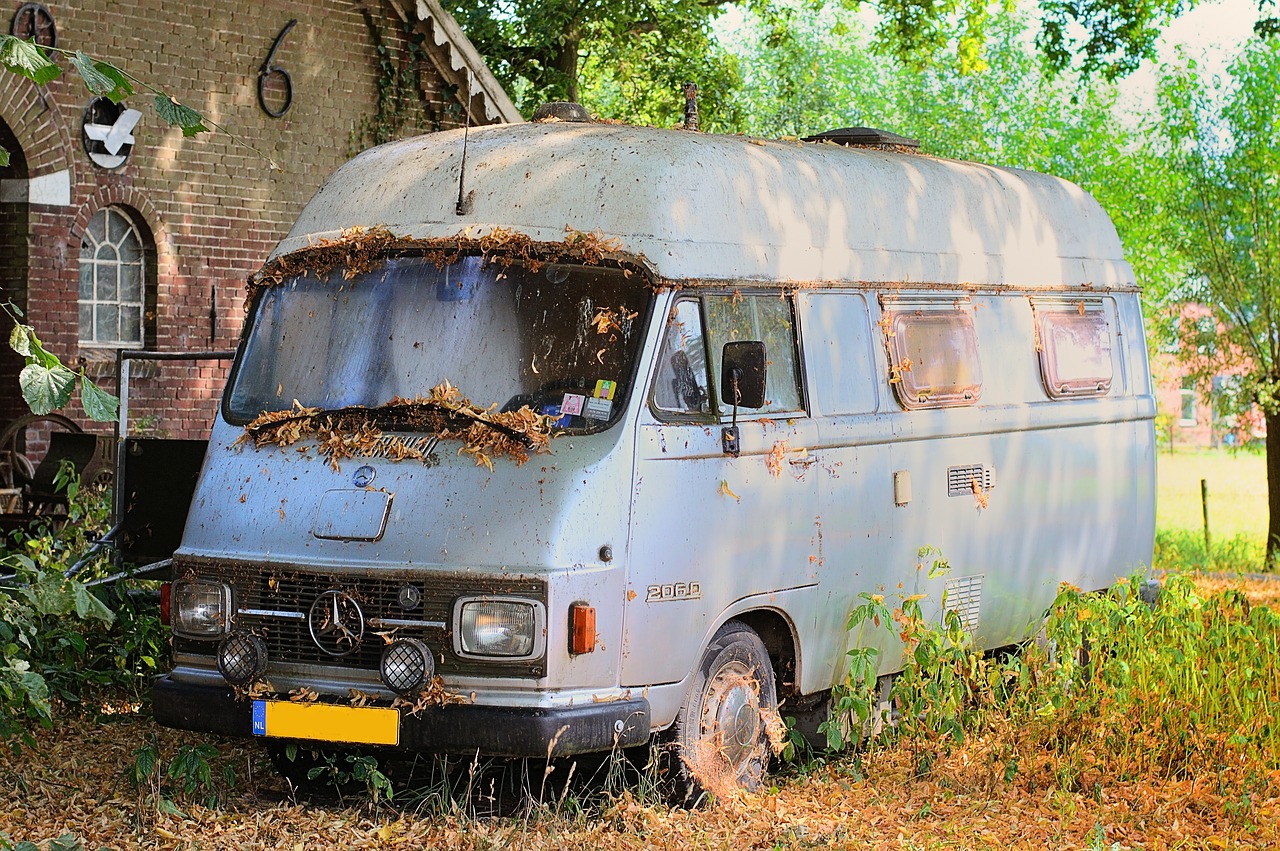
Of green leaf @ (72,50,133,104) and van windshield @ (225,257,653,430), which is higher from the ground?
green leaf @ (72,50,133,104)

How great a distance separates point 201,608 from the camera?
7.05 metres

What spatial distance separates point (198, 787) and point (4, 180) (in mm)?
9147

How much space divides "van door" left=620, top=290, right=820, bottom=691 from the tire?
0.61 ft

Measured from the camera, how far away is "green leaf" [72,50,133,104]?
5.90 metres

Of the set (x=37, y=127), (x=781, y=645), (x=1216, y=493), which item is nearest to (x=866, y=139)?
(x=781, y=645)

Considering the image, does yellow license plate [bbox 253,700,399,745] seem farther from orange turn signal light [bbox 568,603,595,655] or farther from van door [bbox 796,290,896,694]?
van door [bbox 796,290,896,694]

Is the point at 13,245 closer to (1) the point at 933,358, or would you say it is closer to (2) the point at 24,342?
(1) the point at 933,358

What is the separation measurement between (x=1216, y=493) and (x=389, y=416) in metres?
36.9

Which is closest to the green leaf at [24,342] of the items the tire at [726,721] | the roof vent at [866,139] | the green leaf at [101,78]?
the green leaf at [101,78]

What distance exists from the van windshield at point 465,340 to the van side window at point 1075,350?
11.8ft

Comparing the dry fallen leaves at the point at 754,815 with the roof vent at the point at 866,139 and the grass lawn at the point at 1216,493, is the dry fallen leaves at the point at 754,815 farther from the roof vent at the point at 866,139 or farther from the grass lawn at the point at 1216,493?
the grass lawn at the point at 1216,493

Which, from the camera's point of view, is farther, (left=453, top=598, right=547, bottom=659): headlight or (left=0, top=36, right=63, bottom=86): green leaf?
(left=453, top=598, right=547, bottom=659): headlight

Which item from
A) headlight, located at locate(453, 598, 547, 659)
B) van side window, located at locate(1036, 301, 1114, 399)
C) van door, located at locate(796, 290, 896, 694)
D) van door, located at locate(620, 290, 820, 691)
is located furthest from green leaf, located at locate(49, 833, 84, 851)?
van side window, located at locate(1036, 301, 1114, 399)

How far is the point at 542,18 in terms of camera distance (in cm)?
2412
